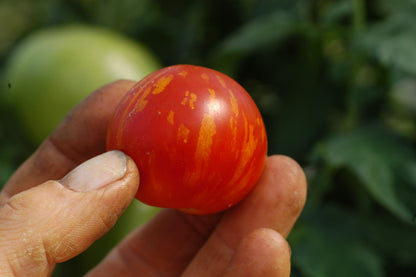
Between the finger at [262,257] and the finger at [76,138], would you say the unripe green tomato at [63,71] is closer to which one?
the finger at [76,138]

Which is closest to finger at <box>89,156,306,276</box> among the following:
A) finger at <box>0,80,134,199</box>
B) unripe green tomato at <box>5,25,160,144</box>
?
finger at <box>0,80,134,199</box>

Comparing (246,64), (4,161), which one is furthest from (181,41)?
(4,161)

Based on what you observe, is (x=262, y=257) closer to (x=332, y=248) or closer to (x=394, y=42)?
(x=332, y=248)

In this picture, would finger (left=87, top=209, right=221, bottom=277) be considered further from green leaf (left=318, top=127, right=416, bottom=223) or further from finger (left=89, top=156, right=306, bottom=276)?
green leaf (left=318, top=127, right=416, bottom=223)

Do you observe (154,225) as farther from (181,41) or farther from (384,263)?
(181,41)

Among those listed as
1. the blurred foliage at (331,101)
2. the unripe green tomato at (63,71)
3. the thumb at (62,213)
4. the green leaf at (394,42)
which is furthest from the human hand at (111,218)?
the unripe green tomato at (63,71)

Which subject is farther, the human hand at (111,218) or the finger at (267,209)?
the finger at (267,209)

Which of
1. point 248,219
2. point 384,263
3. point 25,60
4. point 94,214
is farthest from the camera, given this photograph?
point 25,60
